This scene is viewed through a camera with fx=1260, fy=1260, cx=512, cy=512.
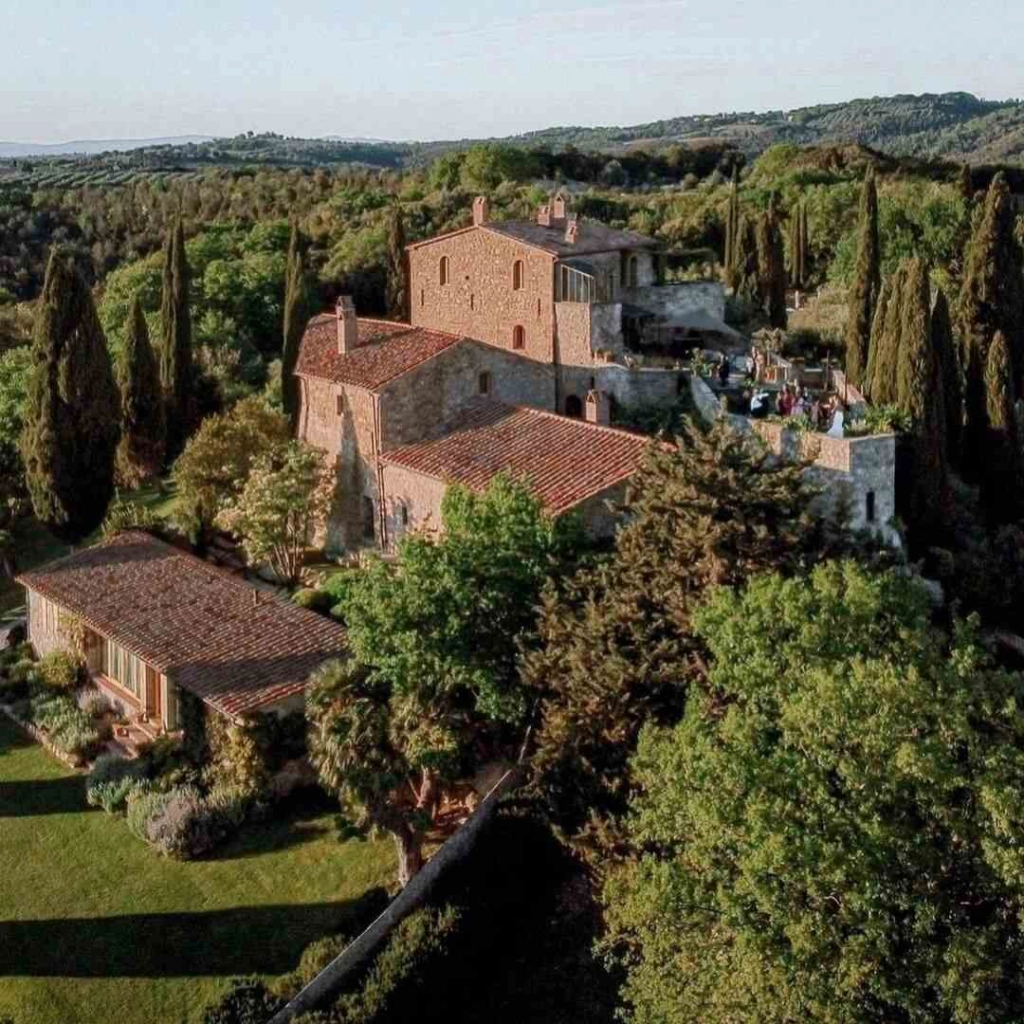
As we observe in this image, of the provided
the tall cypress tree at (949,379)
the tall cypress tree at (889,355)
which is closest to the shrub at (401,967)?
the tall cypress tree at (889,355)

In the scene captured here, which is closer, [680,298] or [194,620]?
[194,620]

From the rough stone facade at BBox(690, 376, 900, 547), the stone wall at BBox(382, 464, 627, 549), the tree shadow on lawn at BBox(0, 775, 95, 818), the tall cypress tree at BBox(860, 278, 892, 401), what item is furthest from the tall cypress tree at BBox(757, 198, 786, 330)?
the tree shadow on lawn at BBox(0, 775, 95, 818)

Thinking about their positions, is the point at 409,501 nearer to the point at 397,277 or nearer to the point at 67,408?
the point at 67,408

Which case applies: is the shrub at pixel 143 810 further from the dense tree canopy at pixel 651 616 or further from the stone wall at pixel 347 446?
the stone wall at pixel 347 446

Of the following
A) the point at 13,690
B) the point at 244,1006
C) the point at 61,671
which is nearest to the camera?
the point at 244,1006

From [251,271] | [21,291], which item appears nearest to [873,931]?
[251,271]

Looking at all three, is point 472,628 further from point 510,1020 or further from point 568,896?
point 510,1020

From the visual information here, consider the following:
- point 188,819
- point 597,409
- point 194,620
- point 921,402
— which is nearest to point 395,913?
point 188,819
